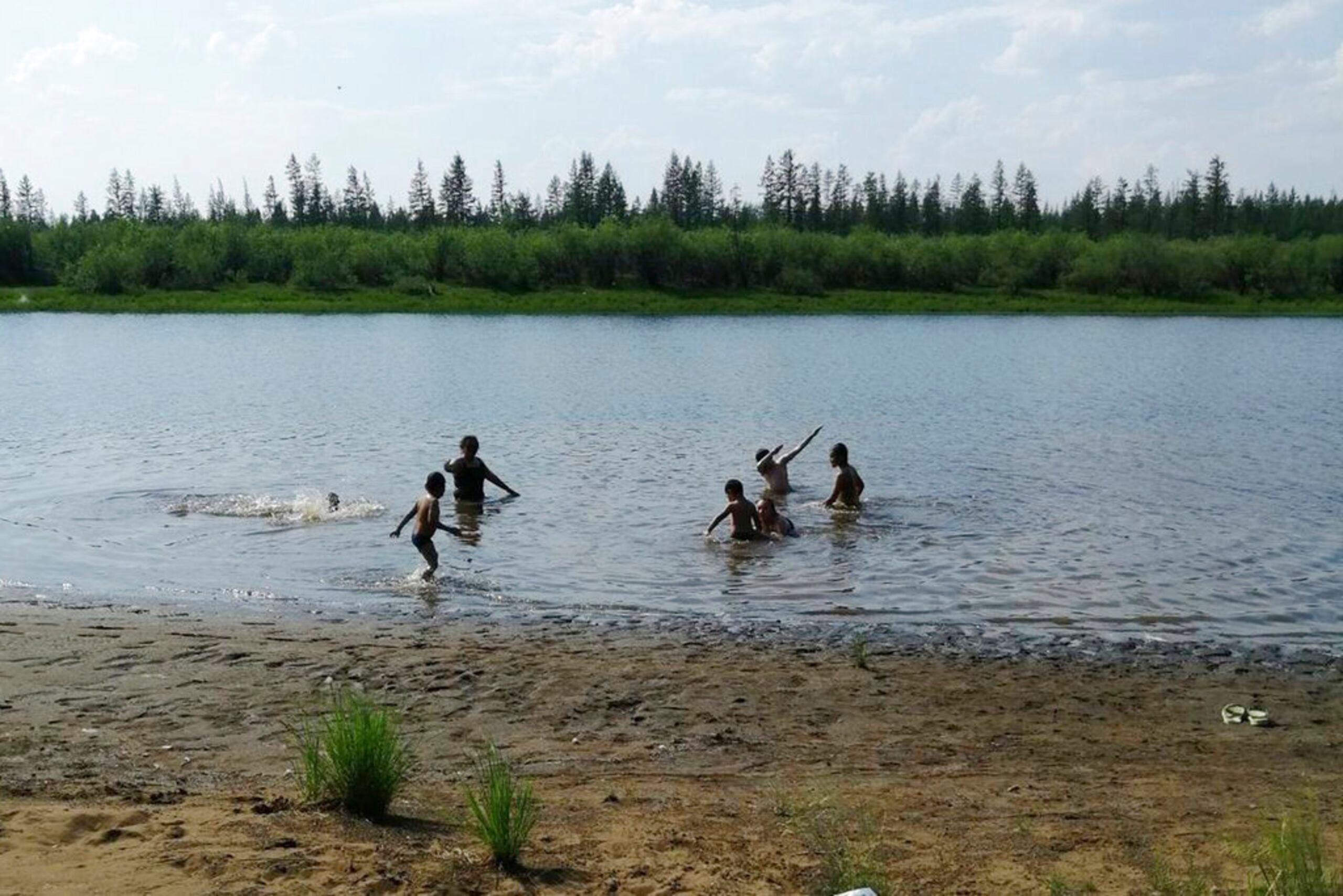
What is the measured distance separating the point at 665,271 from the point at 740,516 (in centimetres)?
8672

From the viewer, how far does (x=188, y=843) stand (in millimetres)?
7141

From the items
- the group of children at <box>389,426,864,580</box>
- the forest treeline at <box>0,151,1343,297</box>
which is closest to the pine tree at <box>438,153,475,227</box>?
the forest treeline at <box>0,151,1343,297</box>

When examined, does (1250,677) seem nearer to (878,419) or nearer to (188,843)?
(188,843)

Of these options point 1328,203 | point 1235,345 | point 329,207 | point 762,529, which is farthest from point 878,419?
point 1328,203

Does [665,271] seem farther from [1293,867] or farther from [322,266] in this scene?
[1293,867]

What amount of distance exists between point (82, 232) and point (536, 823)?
118607 millimetres

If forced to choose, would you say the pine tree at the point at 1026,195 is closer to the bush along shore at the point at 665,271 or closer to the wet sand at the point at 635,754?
the bush along shore at the point at 665,271

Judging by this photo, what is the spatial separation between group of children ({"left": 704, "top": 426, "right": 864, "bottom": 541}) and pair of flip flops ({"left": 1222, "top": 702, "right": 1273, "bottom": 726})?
846cm

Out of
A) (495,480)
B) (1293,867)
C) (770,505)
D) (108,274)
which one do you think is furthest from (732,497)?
(108,274)

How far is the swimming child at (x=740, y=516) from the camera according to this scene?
60.9ft

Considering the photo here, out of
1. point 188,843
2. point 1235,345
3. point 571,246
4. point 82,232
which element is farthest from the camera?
point 82,232

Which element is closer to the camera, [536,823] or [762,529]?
[536,823]

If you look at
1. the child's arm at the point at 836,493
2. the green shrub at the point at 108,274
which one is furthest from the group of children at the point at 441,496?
the green shrub at the point at 108,274

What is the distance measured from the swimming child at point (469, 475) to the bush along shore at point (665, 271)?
7203 cm
